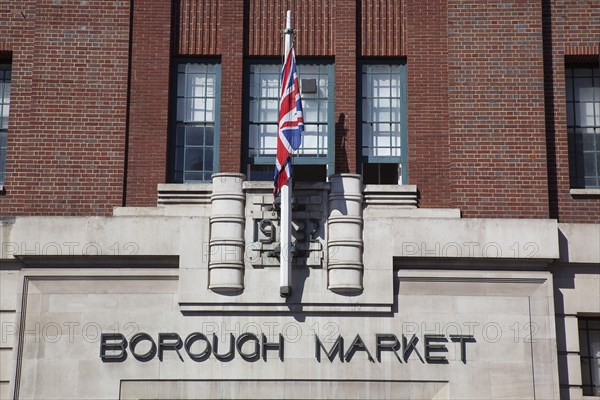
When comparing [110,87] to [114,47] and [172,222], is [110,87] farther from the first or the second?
[172,222]

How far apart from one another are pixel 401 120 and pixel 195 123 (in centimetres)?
400

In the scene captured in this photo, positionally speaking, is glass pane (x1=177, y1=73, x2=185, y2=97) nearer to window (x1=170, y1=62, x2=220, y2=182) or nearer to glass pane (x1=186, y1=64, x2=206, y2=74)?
window (x1=170, y1=62, x2=220, y2=182)

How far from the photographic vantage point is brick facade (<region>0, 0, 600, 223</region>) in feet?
68.7

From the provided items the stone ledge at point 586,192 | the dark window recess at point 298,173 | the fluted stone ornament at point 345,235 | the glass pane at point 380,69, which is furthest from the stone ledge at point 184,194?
the stone ledge at point 586,192

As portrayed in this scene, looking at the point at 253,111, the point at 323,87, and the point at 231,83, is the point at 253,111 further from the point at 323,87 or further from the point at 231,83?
the point at 323,87

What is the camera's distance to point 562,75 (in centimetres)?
2169

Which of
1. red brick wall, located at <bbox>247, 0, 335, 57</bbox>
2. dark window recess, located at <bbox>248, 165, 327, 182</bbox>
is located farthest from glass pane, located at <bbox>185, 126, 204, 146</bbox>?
red brick wall, located at <bbox>247, 0, 335, 57</bbox>

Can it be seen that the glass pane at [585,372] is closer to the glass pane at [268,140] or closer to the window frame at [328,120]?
the window frame at [328,120]

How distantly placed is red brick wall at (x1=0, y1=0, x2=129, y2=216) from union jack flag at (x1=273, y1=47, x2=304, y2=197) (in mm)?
3230

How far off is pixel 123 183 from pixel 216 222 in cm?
210

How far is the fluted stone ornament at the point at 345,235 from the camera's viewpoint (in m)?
20.0

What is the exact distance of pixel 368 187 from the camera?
2056 cm

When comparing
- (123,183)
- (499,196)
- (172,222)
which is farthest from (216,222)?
(499,196)

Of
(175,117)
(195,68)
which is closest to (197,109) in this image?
(175,117)
